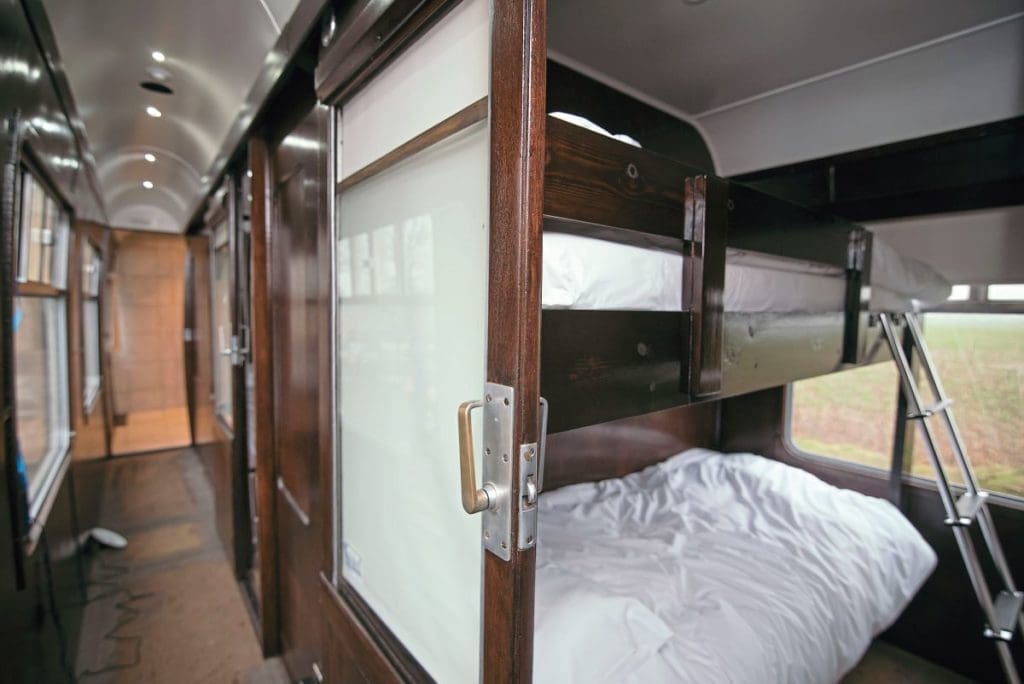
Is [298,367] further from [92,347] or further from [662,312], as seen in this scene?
[92,347]

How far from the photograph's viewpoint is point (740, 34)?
1.78 m

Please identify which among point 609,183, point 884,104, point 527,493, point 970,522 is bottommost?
point 970,522

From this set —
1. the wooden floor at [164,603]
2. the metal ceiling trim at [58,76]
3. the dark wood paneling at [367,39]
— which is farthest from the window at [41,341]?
the dark wood paneling at [367,39]

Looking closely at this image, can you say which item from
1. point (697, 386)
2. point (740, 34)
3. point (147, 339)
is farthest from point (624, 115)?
point (147, 339)

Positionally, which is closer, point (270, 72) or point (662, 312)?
point (662, 312)

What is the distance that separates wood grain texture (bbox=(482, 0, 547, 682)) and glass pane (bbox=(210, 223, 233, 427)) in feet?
8.16

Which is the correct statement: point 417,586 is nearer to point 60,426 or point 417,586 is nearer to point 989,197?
point 60,426

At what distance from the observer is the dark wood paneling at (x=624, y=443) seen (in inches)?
88.4

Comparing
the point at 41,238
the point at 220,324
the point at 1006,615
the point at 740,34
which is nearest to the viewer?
the point at 1006,615

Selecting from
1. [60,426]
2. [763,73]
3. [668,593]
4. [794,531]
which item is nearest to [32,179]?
[60,426]

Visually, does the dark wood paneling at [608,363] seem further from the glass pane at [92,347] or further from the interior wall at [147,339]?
the interior wall at [147,339]

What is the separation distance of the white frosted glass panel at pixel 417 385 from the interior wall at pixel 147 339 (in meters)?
4.82

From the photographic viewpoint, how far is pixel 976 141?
6.46 ft

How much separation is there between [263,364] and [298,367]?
1.18 feet
